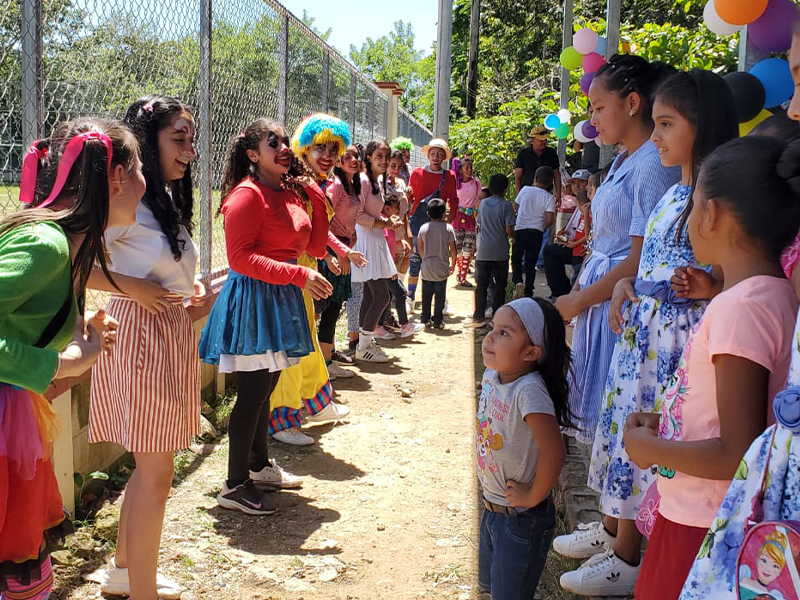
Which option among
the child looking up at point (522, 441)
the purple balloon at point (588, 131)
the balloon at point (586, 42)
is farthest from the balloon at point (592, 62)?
the child looking up at point (522, 441)

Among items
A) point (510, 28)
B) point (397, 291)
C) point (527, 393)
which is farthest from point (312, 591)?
point (510, 28)

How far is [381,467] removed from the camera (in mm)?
4863

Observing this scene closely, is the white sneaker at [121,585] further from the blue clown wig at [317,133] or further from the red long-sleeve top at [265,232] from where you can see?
the blue clown wig at [317,133]

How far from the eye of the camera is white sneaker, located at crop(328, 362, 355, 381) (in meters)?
6.77

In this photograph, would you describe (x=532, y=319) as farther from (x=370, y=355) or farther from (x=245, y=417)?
(x=370, y=355)

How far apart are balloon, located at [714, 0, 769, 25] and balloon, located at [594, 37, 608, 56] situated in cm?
294

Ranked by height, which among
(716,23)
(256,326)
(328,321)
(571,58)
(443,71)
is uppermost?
(443,71)

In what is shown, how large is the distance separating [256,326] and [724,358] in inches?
106

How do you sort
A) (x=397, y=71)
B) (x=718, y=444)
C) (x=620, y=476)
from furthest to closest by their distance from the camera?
(x=397, y=71) → (x=620, y=476) → (x=718, y=444)

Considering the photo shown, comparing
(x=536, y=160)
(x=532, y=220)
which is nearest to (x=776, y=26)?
(x=532, y=220)

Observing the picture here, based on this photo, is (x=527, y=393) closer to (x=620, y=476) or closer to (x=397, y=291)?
(x=620, y=476)

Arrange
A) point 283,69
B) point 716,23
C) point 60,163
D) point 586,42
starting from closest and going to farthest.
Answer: point 60,163
point 716,23
point 586,42
point 283,69

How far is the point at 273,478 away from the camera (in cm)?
441

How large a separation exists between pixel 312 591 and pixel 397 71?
236 ft
